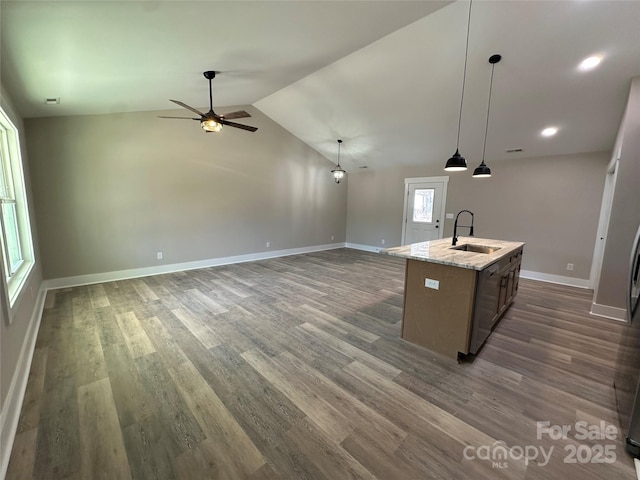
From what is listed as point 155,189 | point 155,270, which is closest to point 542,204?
point 155,189

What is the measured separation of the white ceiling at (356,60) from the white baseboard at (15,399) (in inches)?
95.1

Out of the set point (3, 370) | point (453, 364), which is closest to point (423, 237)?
point (453, 364)

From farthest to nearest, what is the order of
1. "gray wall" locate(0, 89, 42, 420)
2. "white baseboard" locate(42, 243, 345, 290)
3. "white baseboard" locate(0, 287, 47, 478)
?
"white baseboard" locate(42, 243, 345, 290) → "gray wall" locate(0, 89, 42, 420) → "white baseboard" locate(0, 287, 47, 478)

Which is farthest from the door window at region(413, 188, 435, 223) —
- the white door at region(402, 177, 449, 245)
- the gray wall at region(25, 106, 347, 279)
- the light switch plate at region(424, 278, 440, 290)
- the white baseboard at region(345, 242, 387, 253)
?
the light switch plate at region(424, 278, 440, 290)

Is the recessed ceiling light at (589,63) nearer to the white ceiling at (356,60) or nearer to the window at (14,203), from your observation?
the white ceiling at (356,60)

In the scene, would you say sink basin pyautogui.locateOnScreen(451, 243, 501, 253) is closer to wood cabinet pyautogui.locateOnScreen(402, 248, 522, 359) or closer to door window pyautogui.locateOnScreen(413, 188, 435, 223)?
wood cabinet pyautogui.locateOnScreen(402, 248, 522, 359)

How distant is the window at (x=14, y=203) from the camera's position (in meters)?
2.77

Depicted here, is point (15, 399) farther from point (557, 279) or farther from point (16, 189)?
point (557, 279)

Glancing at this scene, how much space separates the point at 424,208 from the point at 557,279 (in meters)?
2.95

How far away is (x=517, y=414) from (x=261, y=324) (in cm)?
240

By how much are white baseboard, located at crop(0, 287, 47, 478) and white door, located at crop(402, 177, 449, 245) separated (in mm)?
6874

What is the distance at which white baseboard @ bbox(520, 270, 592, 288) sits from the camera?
4758 mm

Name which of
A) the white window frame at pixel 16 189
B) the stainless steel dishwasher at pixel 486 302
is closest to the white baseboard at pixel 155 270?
the white window frame at pixel 16 189

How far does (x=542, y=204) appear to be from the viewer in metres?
5.05
